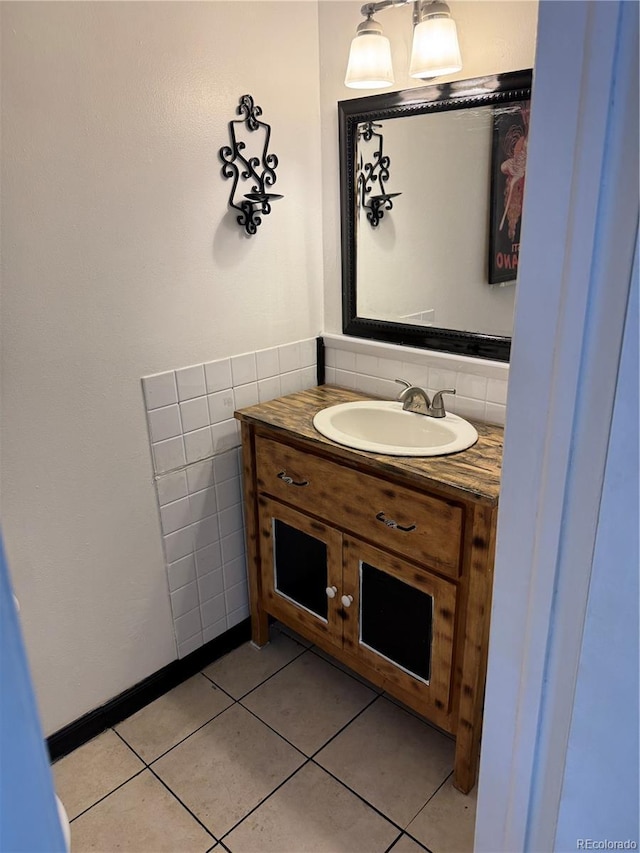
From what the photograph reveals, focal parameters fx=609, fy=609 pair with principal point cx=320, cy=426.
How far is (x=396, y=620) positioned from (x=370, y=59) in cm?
155

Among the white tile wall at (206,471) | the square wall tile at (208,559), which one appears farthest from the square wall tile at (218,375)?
the square wall tile at (208,559)

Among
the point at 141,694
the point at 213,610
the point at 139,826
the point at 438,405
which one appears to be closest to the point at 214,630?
the point at 213,610

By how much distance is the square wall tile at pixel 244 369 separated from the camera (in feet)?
6.34

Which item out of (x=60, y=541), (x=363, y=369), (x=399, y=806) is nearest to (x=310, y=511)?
(x=363, y=369)

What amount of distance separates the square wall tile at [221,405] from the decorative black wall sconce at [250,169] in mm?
504

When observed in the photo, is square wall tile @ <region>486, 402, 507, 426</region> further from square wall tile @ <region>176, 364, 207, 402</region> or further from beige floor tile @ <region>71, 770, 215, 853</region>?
beige floor tile @ <region>71, 770, 215, 853</region>

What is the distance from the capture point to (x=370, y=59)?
1.69 meters

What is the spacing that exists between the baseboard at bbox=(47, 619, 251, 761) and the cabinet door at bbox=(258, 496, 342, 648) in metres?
0.21

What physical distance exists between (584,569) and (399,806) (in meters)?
1.23

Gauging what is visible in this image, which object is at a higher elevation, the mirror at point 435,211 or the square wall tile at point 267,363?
the mirror at point 435,211

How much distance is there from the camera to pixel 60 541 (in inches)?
64.2

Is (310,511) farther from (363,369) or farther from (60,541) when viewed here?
(60,541)

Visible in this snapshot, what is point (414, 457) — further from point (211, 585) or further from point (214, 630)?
point (214, 630)

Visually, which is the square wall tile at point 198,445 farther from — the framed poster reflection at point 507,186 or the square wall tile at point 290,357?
the framed poster reflection at point 507,186
